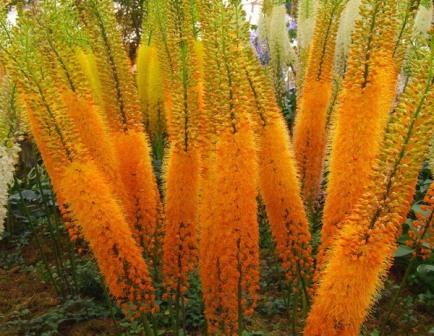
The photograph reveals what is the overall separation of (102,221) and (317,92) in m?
1.27

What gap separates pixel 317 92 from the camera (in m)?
2.85

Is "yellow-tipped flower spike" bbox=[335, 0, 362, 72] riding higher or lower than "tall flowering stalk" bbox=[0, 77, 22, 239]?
higher

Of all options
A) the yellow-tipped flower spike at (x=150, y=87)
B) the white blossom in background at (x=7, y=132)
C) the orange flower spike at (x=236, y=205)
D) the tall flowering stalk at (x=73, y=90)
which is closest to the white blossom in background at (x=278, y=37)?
the yellow-tipped flower spike at (x=150, y=87)

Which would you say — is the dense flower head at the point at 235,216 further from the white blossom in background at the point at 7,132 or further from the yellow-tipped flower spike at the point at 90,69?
the white blossom in background at the point at 7,132

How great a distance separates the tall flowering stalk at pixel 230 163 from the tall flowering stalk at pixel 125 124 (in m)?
0.48

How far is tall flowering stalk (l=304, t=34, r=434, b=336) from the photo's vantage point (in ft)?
5.55

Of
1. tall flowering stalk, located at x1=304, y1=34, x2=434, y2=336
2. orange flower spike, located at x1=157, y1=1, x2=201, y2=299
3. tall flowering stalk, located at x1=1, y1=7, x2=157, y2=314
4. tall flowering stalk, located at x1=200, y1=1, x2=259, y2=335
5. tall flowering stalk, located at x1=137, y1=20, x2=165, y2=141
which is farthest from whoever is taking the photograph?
tall flowering stalk, located at x1=137, y1=20, x2=165, y2=141

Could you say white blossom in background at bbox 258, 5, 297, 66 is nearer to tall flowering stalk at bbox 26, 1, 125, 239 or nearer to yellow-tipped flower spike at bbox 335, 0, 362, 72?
yellow-tipped flower spike at bbox 335, 0, 362, 72

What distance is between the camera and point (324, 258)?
215 cm

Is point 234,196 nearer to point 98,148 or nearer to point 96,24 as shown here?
point 98,148

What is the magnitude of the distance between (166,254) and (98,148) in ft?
1.76

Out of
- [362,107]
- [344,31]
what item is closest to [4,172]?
[362,107]

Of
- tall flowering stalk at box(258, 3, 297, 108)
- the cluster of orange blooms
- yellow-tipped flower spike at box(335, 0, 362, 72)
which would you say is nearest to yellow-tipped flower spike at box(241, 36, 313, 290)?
the cluster of orange blooms

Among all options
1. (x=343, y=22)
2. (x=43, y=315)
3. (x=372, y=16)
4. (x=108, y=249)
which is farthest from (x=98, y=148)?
(x=343, y=22)
